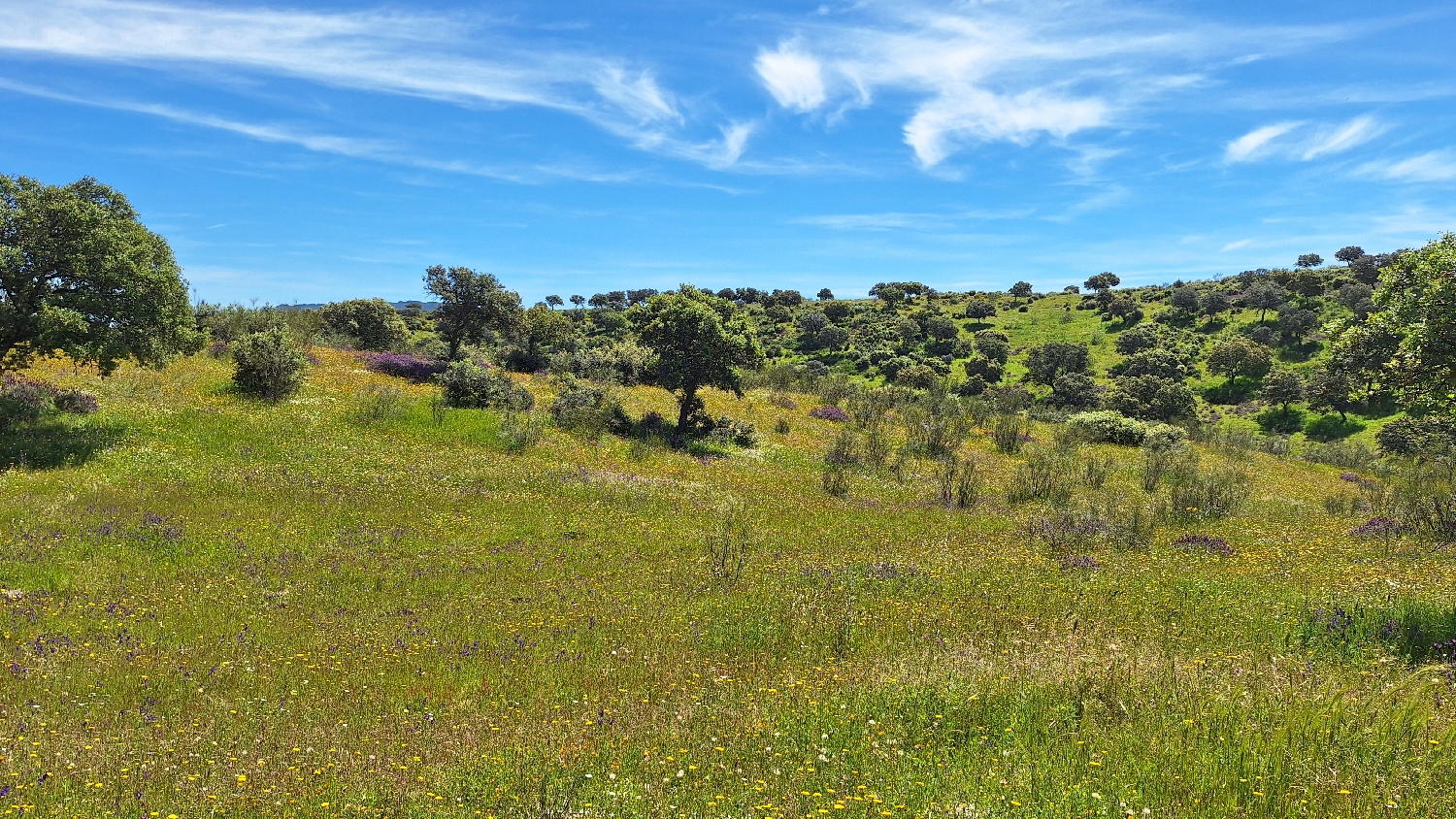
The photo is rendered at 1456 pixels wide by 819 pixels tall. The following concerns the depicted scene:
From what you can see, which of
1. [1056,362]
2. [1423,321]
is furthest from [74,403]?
[1056,362]

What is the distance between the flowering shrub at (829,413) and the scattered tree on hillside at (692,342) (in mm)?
10905

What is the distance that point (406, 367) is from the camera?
3559cm

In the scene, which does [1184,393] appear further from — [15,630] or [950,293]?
[950,293]

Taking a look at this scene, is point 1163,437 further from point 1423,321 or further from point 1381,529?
point 1423,321

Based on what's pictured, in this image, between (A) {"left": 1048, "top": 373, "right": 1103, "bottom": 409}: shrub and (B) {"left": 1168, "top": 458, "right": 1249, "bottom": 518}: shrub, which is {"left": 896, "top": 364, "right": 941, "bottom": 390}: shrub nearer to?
(A) {"left": 1048, "top": 373, "right": 1103, "bottom": 409}: shrub

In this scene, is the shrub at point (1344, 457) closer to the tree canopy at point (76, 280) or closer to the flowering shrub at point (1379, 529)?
the flowering shrub at point (1379, 529)

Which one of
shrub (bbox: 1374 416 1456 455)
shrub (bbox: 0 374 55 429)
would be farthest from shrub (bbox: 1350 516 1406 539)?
shrub (bbox: 0 374 55 429)

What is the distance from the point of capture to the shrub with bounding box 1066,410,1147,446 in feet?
137

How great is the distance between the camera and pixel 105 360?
19.2m

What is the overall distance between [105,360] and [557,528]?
1422 cm

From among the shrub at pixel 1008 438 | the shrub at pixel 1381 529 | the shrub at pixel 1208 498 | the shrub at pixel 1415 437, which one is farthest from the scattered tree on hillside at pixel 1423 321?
the shrub at pixel 1415 437

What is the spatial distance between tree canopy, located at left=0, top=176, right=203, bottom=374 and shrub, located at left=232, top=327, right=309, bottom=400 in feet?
21.6

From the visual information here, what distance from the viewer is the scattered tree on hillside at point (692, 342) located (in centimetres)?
2989

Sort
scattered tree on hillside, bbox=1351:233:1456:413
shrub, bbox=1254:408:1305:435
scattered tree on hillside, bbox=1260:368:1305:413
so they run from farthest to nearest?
scattered tree on hillside, bbox=1260:368:1305:413 → shrub, bbox=1254:408:1305:435 → scattered tree on hillside, bbox=1351:233:1456:413
